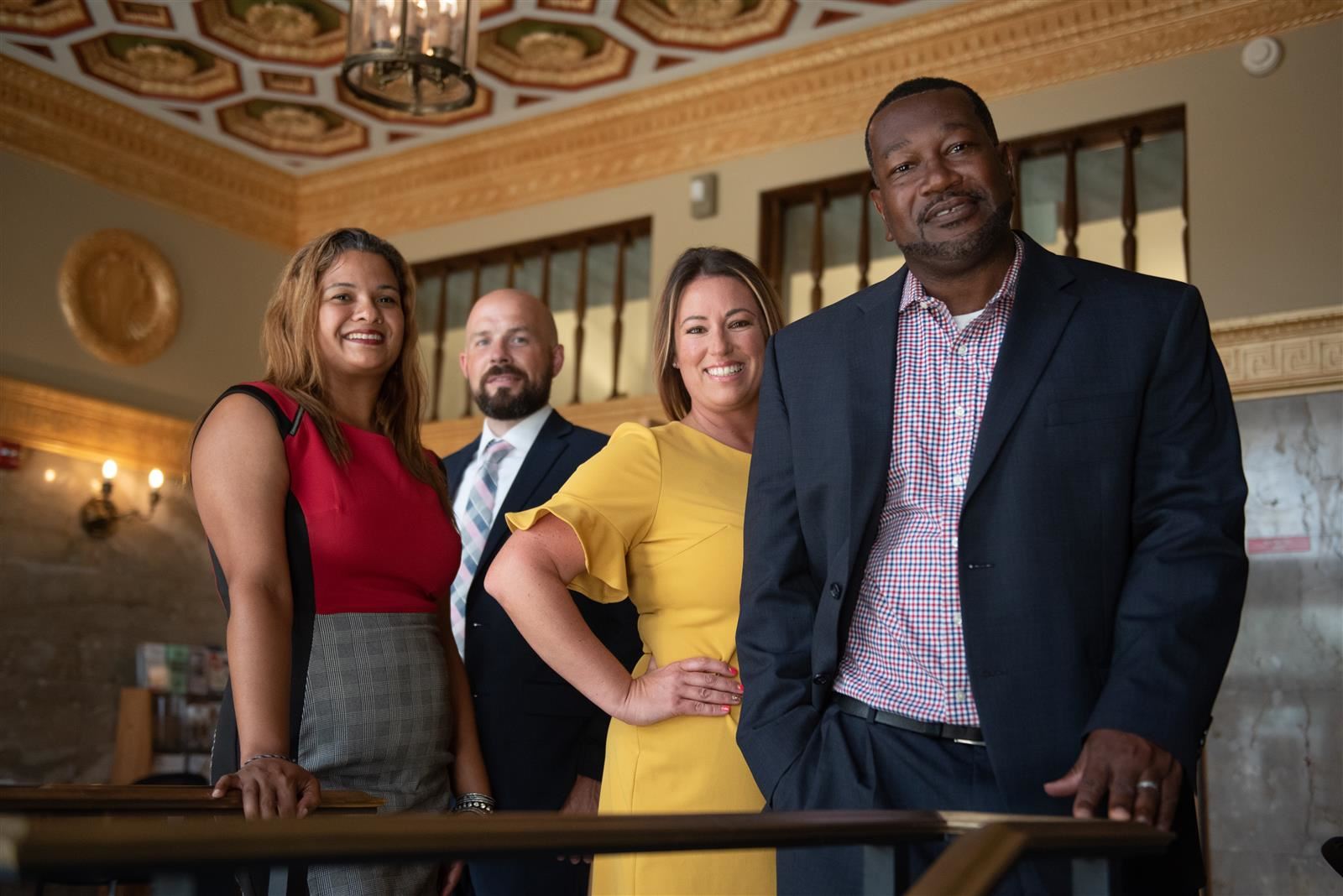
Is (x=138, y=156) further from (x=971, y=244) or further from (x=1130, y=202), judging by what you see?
(x=971, y=244)

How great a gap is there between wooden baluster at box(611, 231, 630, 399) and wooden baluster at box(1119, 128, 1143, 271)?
315 cm

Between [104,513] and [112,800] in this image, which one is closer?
[112,800]

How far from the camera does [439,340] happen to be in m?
9.36

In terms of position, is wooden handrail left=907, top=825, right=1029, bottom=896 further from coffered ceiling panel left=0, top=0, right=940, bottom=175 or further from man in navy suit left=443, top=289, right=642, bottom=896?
coffered ceiling panel left=0, top=0, right=940, bottom=175

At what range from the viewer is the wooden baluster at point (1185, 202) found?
6495 millimetres

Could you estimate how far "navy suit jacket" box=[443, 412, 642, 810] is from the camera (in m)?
2.91

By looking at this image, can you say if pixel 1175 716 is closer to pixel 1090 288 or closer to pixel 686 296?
pixel 1090 288

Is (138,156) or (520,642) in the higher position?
(138,156)

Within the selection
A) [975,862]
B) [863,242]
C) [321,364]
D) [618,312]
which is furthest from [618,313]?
[975,862]

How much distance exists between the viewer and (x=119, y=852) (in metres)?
0.79

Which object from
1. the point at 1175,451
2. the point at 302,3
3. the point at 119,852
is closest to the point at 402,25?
the point at 302,3

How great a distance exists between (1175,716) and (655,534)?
1.05m

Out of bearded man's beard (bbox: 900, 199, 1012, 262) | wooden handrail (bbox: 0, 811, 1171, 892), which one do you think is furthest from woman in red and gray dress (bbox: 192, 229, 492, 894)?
bearded man's beard (bbox: 900, 199, 1012, 262)

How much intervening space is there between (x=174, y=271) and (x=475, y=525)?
6.61m
